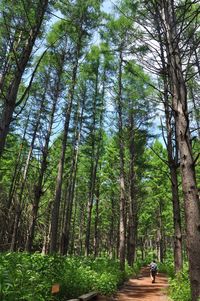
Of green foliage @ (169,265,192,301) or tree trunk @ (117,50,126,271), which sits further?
tree trunk @ (117,50,126,271)

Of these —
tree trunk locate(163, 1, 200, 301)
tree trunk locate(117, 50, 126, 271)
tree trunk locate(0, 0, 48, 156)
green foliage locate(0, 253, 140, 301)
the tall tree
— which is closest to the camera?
tree trunk locate(163, 1, 200, 301)

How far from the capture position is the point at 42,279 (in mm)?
6840

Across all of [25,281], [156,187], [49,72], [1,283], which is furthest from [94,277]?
[156,187]

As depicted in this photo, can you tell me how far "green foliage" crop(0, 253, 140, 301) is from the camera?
191 inches

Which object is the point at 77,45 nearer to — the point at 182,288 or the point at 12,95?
the point at 12,95

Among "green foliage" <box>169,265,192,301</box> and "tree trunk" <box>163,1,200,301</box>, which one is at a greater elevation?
"tree trunk" <box>163,1,200,301</box>

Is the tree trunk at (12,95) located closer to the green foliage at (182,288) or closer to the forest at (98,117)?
the forest at (98,117)

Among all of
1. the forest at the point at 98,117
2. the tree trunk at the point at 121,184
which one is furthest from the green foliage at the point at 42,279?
the tree trunk at the point at 121,184

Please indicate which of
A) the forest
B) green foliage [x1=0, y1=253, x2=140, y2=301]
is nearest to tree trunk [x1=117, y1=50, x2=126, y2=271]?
the forest

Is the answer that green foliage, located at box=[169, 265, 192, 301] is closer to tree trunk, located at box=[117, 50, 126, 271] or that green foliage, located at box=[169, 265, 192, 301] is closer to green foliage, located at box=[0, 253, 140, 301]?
green foliage, located at box=[0, 253, 140, 301]

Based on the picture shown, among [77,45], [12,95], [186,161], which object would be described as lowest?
[186,161]

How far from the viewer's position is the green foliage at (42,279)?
486 centimetres

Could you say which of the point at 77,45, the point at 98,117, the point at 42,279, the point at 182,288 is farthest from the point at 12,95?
the point at 98,117

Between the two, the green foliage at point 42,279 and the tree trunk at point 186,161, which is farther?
the green foliage at point 42,279
